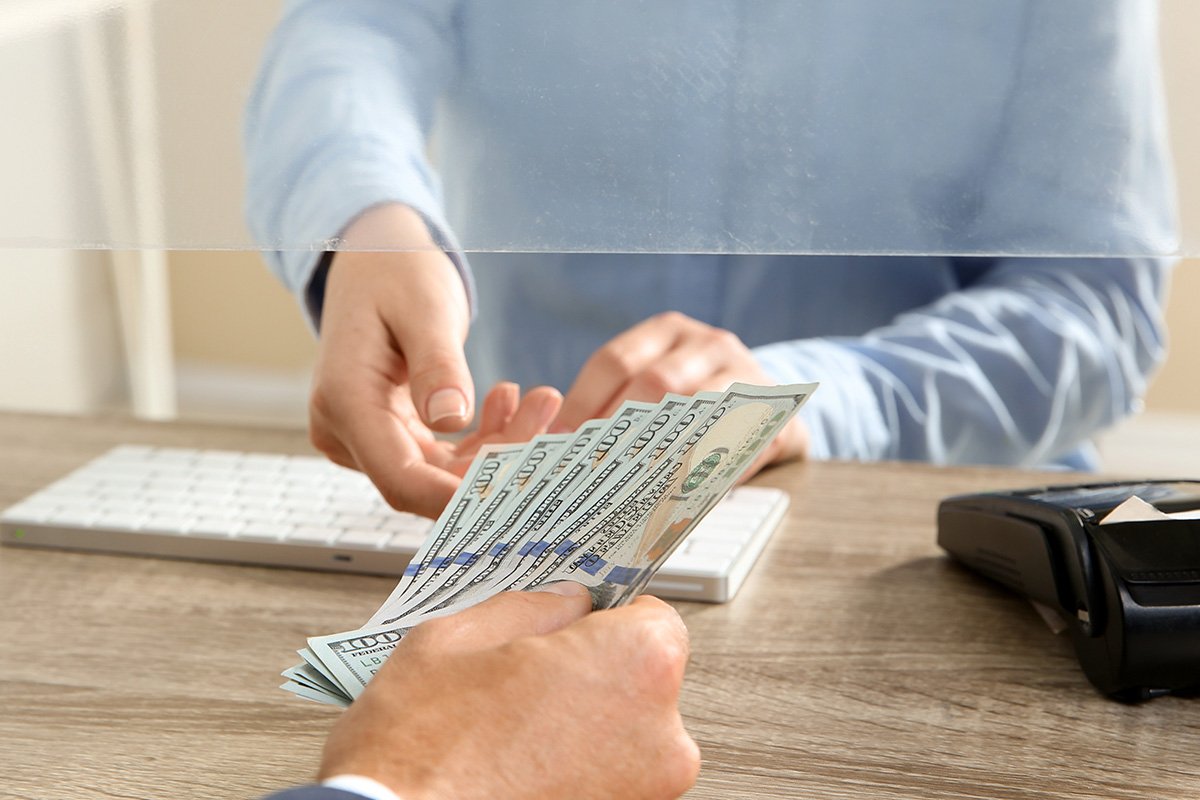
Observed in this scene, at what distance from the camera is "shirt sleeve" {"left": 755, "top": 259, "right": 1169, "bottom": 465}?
1.18 meters

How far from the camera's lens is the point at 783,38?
412 millimetres

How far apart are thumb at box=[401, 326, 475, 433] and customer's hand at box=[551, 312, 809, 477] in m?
0.19

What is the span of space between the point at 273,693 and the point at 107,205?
0.24m

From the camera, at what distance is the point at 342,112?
56cm

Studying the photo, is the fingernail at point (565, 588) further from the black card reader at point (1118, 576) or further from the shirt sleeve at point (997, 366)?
the shirt sleeve at point (997, 366)

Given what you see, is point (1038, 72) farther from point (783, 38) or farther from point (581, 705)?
point (581, 705)

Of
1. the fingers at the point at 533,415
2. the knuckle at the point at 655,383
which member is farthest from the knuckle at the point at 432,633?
the knuckle at the point at 655,383

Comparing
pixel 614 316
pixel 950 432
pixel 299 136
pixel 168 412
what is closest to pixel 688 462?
pixel 299 136

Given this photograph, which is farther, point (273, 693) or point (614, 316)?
point (614, 316)

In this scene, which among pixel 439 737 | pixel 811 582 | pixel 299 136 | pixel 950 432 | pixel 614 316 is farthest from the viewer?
pixel 614 316

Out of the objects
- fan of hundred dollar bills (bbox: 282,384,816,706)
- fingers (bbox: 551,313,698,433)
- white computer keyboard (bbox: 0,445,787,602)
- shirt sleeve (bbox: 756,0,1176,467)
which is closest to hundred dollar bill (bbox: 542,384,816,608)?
fan of hundred dollar bills (bbox: 282,384,816,706)

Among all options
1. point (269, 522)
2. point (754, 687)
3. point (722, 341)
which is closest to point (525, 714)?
point (754, 687)

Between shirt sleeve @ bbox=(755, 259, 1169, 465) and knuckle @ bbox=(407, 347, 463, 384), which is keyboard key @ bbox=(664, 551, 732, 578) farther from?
shirt sleeve @ bbox=(755, 259, 1169, 465)

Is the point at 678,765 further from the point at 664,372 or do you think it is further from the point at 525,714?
the point at 664,372
